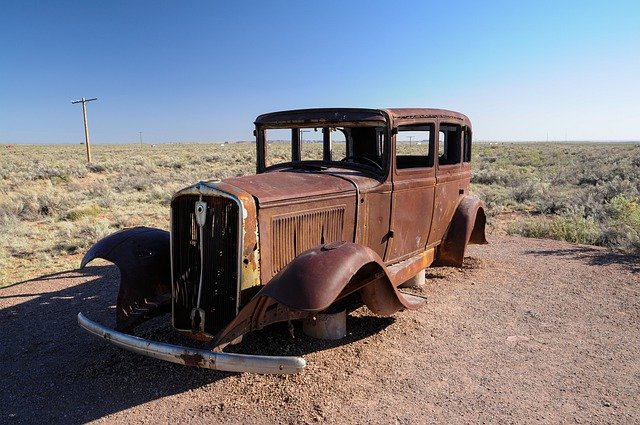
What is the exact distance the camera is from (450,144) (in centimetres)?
641

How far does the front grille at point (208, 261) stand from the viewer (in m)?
3.64

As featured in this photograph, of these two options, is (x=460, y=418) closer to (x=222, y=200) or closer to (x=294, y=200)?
(x=294, y=200)

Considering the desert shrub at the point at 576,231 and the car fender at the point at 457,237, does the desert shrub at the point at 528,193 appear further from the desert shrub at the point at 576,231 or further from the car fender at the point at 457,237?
the car fender at the point at 457,237

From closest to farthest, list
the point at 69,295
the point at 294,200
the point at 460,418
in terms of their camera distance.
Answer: the point at 460,418, the point at 294,200, the point at 69,295

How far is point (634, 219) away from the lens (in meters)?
9.59

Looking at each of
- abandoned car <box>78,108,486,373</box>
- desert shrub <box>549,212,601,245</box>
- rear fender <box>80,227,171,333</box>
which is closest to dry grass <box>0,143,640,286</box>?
desert shrub <box>549,212,601,245</box>

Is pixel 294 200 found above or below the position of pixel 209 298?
above

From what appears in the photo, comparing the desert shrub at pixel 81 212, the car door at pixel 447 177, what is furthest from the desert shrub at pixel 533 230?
the desert shrub at pixel 81 212

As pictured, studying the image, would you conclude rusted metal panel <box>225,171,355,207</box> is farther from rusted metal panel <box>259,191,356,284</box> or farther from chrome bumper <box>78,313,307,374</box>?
chrome bumper <box>78,313,307,374</box>

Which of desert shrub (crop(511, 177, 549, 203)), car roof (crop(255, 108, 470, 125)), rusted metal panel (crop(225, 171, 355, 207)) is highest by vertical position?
car roof (crop(255, 108, 470, 125))

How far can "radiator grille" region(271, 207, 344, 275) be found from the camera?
3.91 metres

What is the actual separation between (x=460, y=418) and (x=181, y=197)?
2.66 meters

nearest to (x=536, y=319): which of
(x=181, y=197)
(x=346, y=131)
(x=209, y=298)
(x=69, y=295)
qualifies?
(x=346, y=131)

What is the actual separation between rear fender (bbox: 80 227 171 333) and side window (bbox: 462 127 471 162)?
402 cm
